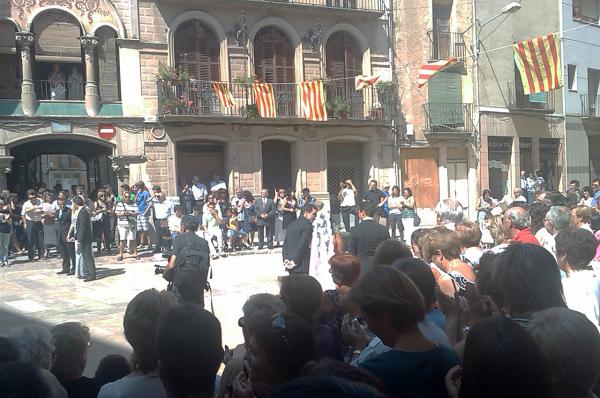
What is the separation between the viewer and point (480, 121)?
2528 centimetres

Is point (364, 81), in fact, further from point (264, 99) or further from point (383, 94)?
point (264, 99)

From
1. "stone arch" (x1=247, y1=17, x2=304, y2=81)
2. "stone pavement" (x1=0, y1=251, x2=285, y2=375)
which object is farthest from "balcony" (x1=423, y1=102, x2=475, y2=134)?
"stone pavement" (x1=0, y1=251, x2=285, y2=375)

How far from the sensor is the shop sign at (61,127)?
60.0 ft

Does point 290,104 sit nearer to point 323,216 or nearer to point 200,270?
point 323,216

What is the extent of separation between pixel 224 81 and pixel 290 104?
2.63 meters

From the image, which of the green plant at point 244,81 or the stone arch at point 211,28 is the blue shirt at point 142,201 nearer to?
the stone arch at point 211,28

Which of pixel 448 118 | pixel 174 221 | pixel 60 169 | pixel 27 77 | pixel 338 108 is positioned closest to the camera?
pixel 174 221

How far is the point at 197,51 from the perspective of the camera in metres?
20.7

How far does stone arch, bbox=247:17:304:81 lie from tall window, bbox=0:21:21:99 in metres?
7.48

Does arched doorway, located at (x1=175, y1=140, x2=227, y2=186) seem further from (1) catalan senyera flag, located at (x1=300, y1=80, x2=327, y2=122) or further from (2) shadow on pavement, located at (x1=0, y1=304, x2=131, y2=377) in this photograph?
(2) shadow on pavement, located at (x1=0, y1=304, x2=131, y2=377)

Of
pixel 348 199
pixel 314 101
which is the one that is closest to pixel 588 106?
pixel 314 101

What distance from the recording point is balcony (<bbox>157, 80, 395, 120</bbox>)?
64.8ft

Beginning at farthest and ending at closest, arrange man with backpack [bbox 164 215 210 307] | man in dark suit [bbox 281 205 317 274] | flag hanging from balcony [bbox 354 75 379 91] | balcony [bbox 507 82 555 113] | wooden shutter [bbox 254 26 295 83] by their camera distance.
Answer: balcony [bbox 507 82 555 113]
wooden shutter [bbox 254 26 295 83]
flag hanging from balcony [bbox 354 75 379 91]
man in dark suit [bbox 281 205 317 274]
man with backpack [bbox 164 215 210 307]

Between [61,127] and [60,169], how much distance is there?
6223 millimetres
